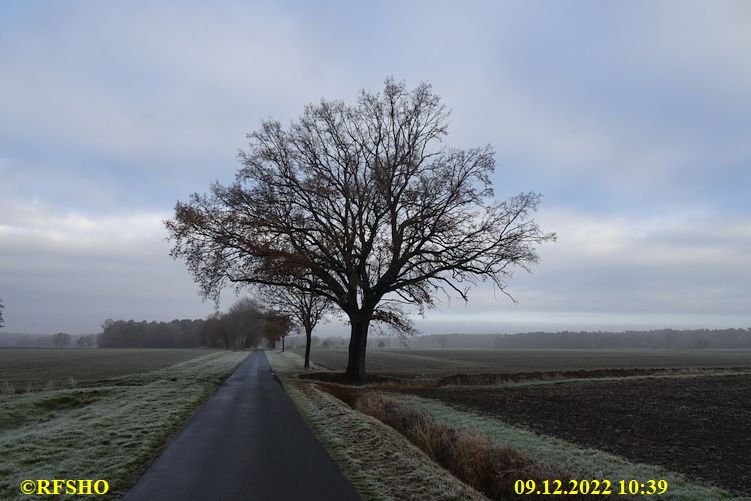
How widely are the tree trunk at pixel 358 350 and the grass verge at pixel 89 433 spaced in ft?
35.0

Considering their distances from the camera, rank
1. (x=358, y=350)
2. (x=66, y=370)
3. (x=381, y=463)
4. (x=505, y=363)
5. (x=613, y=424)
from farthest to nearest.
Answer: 1. (x=505, y=363)
2. (x=66, y=370)
3. (x=358, y=350)
4. (x=613, y=424)
5. (x=381, y=463)

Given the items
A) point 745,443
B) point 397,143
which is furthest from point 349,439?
point 397,143

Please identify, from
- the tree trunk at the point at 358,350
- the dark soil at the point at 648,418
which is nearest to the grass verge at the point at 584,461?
the dark soil at the point at 648,418

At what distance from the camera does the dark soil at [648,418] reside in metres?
10.7

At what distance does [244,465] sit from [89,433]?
488cm

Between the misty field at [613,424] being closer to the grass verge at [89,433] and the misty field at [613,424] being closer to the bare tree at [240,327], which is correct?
the grass verge at [89,433]

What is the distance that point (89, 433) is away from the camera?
37.4 ft

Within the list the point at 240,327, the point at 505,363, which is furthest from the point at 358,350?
the point at 240,327

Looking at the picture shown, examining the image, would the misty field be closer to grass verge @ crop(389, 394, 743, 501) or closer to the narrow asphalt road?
grass verge @ crop(389, 394, 743, 501)

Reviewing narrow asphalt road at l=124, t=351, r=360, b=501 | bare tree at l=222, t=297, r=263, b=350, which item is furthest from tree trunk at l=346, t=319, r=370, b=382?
bare tree at l=222, t=297, r=263, b=350

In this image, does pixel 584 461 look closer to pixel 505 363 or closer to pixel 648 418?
pixel 648 418

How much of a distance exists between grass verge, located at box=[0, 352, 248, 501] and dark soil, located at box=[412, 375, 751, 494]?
386 inches

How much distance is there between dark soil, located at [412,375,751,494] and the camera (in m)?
10.7

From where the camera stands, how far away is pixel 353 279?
27703 mm
